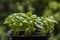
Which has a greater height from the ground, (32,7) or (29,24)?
(32,7)

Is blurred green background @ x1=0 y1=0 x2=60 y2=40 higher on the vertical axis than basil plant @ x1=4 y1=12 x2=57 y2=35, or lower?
higher

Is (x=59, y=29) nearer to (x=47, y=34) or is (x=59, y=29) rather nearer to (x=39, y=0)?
(x=39, y=0)

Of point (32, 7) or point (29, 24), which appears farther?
point (32, 7)

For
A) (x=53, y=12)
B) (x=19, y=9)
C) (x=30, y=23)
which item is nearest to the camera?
(x=30, y=23)

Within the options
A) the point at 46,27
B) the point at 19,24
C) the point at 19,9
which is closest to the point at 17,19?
the point at 19,24

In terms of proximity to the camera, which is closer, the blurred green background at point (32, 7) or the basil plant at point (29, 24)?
the basil plant at point (29, 24)

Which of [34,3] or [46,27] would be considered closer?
[46,27]

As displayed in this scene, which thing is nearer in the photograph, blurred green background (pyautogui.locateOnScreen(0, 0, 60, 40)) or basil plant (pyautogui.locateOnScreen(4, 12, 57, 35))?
basil plant (pyautogui.locateOnScreen(4, 12, 57, 35))

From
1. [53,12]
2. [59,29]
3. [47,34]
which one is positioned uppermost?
[53,12]

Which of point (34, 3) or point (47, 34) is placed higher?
point (34, 3)

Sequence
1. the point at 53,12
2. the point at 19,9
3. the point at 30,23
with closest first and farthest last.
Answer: the point at 30,23 → the point at 19,9 → the point at 53,12

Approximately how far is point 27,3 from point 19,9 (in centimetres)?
13

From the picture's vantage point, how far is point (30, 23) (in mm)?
1009

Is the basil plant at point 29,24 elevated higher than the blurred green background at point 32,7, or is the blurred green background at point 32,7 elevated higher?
the blurred green background at point 32,7
